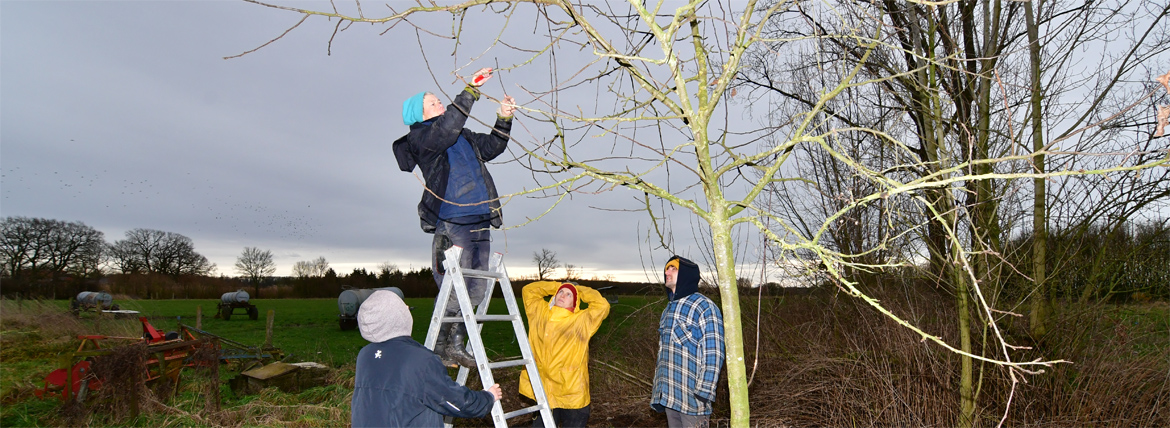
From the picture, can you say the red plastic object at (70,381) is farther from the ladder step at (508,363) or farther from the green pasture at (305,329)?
the ladder step at (508,363)

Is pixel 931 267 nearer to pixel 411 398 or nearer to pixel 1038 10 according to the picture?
pixel 1038 10

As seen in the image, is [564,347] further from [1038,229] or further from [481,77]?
[1038,229]

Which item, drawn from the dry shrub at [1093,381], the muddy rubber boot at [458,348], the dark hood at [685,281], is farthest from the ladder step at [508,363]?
the dry shrub at [1093,381]

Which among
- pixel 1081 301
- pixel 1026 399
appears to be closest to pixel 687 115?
pixel 1026 399

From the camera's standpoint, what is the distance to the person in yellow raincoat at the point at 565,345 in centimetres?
439

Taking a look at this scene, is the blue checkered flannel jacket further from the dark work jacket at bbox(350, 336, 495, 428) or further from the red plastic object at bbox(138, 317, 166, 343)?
the red plastic object at bbox(138, 317, 166, 343)

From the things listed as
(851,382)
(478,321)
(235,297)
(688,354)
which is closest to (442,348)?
(478,321)

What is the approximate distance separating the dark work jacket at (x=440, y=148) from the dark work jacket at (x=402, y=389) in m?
0.96

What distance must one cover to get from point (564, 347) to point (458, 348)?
971mm

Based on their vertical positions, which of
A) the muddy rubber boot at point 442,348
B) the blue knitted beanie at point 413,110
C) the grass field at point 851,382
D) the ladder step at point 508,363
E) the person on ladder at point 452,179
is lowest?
the grass field at point 851,382

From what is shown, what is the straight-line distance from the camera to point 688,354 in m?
4.01

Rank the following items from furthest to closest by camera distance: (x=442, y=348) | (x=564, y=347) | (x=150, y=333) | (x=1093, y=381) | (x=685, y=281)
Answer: (x=150, y=333) < (x=1093, y=381) < (x=564, y=347) < (x=685, y=281) < (x=442, y=348)

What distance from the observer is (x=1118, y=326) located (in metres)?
5.41

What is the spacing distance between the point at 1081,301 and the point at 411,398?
232 inches
